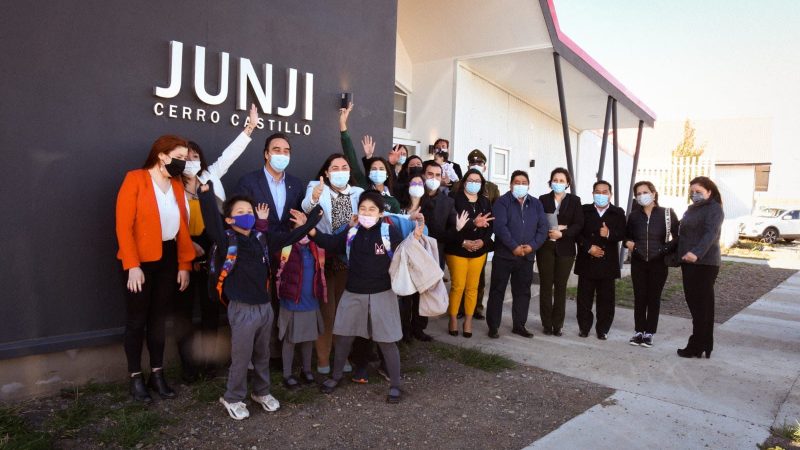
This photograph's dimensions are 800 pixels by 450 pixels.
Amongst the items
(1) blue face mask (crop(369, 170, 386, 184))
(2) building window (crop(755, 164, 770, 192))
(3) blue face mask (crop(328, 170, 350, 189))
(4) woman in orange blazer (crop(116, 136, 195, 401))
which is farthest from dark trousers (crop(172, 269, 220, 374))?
(2) building window (crop(755, 164, 770, 192))

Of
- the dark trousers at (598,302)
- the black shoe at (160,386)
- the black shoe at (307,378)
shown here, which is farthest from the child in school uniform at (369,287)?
the dark trousers at (598,302)

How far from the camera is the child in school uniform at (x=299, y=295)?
4137 mm

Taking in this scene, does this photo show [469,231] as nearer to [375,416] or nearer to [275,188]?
[275,188]

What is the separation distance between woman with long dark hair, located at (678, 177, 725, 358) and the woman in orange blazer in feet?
15.4

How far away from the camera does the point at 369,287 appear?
4117 millimetres

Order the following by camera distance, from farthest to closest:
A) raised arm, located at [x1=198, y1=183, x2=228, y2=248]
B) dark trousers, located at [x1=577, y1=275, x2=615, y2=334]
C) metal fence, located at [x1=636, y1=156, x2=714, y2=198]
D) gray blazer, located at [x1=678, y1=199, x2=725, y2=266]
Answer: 1. metal fence, located at [x1=636, y1=156, x2=714, y2=198]
2. dark trousers, located at [x1=577, y1=275, x2=615, y2=334]
3. gray blazer, located at [x1=678, y1=199, x2=725, y2=266]
4. raised arm, located at [x1=198, y1=183, x2=228, y2=248]

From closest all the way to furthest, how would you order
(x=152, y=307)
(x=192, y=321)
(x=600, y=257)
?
(x=152, y=307) < (x=192, y=321) < (x=600, y=257)

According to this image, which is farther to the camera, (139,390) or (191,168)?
(191,168)

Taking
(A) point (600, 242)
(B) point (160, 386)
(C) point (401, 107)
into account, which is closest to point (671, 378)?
(A) point (600, 242)

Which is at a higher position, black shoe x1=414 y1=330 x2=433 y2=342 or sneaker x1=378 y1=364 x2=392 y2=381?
black shoe x1=414 y1=330 x2=433 y2=342

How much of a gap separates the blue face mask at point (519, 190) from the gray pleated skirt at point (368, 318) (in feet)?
7.87

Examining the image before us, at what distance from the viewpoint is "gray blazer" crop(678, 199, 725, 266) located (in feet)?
17.1

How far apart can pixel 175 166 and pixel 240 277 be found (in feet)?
3.00

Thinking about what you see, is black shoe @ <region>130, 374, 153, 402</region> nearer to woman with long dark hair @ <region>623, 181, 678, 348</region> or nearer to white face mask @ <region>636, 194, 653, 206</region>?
woman with long dark hair @ <region>623, 181, 678, 348</region>
